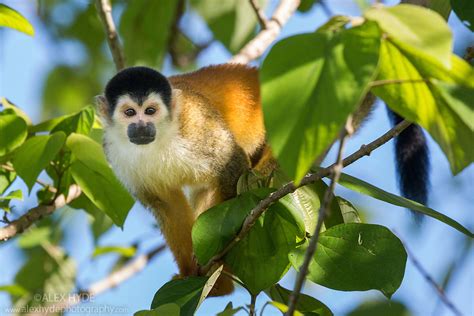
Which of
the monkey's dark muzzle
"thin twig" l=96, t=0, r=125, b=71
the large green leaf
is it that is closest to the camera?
the large green leaf

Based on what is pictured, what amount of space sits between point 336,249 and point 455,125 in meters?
0.81

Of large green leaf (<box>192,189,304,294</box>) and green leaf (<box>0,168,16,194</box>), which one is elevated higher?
green leaf (<box>0,168,16,194</box>)

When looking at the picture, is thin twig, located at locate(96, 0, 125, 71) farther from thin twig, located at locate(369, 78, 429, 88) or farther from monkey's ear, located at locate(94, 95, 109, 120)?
thin twig, located at locate(369, 78, 429, 88)

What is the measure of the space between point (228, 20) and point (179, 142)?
39.8 inches

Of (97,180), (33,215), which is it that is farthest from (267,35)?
(33,215)

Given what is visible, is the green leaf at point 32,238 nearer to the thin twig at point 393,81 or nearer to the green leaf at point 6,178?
the green leaf at point 6,178

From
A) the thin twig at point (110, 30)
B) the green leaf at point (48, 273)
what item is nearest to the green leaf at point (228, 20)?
the thin twig at point (110, 30)

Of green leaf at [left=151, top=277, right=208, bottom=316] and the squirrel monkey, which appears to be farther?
the squirrel monkey

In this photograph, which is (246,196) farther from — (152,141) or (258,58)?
(258,58)

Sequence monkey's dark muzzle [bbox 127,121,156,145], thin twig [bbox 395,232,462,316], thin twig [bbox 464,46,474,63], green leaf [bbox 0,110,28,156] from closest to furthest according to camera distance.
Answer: thin twig [bbox 395,232,462,316]
thin twig [bbox 464,46,474,63]
green leaf [bbox 0,110,28,156]
monkey's dark muzzle [bbox 127,121,156,145]

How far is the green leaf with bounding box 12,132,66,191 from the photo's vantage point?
297 centimetres

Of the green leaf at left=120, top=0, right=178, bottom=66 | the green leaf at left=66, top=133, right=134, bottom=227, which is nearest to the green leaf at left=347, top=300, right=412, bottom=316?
the green leaf at left=66, top=133, right=134, bottom=227

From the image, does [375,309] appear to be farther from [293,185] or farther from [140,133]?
[140,133]

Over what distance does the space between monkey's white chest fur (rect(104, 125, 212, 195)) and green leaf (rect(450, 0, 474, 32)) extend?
1.70 metres
